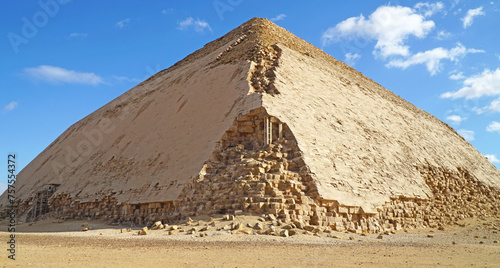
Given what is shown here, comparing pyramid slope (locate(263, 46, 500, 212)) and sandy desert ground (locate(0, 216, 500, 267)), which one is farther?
pyramid slope (locate(263, 46, 500, 212))

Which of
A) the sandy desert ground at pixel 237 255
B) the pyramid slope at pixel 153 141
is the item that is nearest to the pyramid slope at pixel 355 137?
the pyramid slope at pixel 153 141

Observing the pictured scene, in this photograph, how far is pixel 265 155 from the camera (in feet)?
45.3

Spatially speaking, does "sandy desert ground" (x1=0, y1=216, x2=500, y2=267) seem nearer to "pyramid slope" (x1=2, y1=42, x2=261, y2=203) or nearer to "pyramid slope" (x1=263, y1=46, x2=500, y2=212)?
"pyramid slope" (x1=263, y1=46, x2=500, y2=212)

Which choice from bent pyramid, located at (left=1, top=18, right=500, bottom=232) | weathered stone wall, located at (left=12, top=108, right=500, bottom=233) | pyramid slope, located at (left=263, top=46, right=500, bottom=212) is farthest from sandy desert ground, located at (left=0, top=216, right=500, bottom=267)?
pyramid slope, located at (left=263, top=46, right=500, bottom=212)

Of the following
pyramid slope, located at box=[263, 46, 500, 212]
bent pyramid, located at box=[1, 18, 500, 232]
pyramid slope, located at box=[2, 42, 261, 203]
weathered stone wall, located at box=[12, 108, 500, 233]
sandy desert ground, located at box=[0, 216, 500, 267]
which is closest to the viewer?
sandy desert ground, located at box=[0, 216, 500, 267]

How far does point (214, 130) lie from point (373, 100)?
1248cm

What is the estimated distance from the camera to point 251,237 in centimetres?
1053

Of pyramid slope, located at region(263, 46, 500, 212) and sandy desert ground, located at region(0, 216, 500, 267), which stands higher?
pyramid slope, located at region(263, 46, 500, 212)

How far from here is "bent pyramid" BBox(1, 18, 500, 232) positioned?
43.7 ft

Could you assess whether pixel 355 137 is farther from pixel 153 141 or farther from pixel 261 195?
pixel 153 141

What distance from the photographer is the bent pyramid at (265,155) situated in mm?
13305

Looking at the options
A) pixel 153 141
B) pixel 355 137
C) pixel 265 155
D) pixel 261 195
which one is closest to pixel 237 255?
pixel 261 195

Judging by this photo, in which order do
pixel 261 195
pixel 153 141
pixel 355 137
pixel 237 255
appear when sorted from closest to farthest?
pixel 237 255
pixel 261 195
pixel 355 137
pixel 153 141

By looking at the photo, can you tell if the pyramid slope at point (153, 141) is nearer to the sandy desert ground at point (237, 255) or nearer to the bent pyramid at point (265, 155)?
the bent pyramid at point (265, 155)
